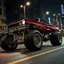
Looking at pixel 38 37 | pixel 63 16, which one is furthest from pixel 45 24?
pixel 63 16

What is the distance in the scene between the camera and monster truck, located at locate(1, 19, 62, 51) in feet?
33.1

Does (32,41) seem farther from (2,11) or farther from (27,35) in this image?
(2,11)

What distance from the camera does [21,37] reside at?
11.1 meters

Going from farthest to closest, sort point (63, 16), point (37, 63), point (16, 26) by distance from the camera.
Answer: point (63, 16) → point (16, 26) → point (37, 63)

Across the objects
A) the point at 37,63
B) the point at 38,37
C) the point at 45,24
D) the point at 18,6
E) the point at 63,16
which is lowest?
the point at 37,63

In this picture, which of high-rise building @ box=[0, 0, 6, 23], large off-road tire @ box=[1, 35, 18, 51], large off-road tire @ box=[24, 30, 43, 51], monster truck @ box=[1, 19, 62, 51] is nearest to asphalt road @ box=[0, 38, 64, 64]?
large off-road tire @ box=[24, 30, 43, 51]

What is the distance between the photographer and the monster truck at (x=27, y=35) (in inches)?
398

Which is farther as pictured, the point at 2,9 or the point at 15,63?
the point at 2,9

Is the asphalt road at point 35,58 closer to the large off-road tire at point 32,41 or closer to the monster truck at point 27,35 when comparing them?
the large off-road tire at point 32,41

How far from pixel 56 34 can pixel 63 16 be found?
48131 millimetres

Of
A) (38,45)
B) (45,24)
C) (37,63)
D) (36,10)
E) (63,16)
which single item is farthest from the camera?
(36,10)

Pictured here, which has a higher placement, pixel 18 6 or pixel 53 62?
pixel 18 6

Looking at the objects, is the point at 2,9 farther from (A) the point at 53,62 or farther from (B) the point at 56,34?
(A) the point at 53,62

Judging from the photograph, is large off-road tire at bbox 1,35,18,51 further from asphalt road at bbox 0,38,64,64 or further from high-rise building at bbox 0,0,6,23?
high-rise building at bbox 0,0,6,23
